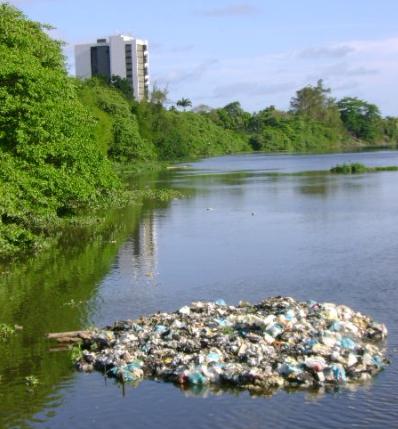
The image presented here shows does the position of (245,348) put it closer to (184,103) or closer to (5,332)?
(5,332)

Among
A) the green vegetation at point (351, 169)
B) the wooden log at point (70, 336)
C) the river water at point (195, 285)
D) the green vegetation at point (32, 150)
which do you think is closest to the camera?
the river water at point (195, 285)

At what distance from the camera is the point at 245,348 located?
17344 mm

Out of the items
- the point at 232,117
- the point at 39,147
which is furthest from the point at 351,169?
the point at 232,117

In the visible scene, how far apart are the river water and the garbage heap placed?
42 centimetres

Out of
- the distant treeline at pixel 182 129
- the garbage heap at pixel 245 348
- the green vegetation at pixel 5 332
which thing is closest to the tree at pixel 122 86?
the distant treeline at pixel 182 129

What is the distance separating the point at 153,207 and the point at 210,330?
112ft

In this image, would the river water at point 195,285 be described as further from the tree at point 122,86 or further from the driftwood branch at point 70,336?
the tree at point 122,86

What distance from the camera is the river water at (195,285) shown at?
15.5m

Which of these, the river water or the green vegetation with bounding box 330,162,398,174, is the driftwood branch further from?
the green vegetation with bounding box 330,162,398,174

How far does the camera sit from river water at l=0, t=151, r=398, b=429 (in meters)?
15.5

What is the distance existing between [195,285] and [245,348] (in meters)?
9.73

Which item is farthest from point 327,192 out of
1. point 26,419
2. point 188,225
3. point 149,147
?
point 149,147

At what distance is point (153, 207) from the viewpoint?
52.7m

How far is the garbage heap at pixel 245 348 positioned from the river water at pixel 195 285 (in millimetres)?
421
